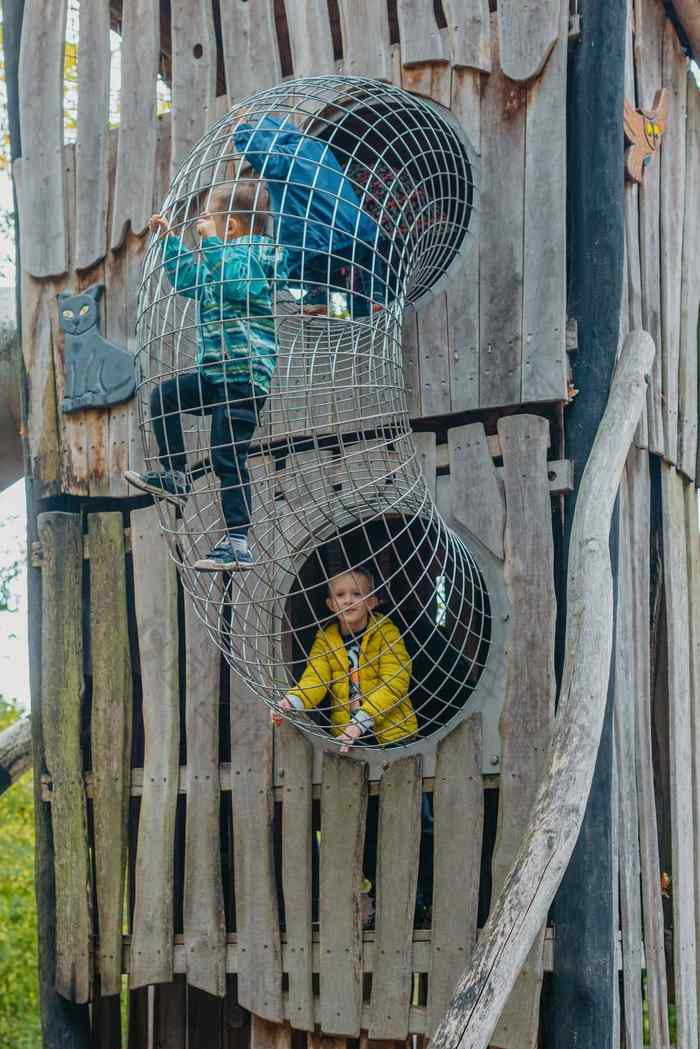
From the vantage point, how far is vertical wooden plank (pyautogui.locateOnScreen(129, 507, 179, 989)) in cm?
675

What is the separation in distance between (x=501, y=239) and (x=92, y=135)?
2.49m

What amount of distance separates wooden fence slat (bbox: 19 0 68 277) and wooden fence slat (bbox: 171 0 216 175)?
29.6 inches

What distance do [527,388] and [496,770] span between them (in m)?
1.58

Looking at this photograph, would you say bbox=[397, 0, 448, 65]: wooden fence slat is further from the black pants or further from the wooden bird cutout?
the black pants

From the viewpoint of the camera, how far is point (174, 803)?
680 centimetres

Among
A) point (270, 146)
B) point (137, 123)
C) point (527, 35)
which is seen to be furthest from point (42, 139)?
point (270, 146)

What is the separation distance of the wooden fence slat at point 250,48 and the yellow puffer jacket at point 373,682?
2710 mm

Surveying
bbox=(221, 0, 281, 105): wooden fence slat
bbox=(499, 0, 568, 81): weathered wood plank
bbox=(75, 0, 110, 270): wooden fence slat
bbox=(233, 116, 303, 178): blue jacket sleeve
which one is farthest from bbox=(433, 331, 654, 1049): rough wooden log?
bbox=(75, 0, 110, 270): wooden fence slat

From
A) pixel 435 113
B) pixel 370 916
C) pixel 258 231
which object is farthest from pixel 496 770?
pixel 435 113

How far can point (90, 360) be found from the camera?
7.48m

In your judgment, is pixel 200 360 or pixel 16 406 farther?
pixel 16 406

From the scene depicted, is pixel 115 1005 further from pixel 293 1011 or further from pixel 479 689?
pixel 479 689

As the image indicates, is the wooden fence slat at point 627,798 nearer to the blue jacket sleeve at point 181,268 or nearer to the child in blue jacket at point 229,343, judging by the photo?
the child in blue jacket at point 229,343

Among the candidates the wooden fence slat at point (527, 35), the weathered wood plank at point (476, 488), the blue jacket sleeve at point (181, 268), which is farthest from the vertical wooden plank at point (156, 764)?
the wooden fence slat at point (527, 35)
